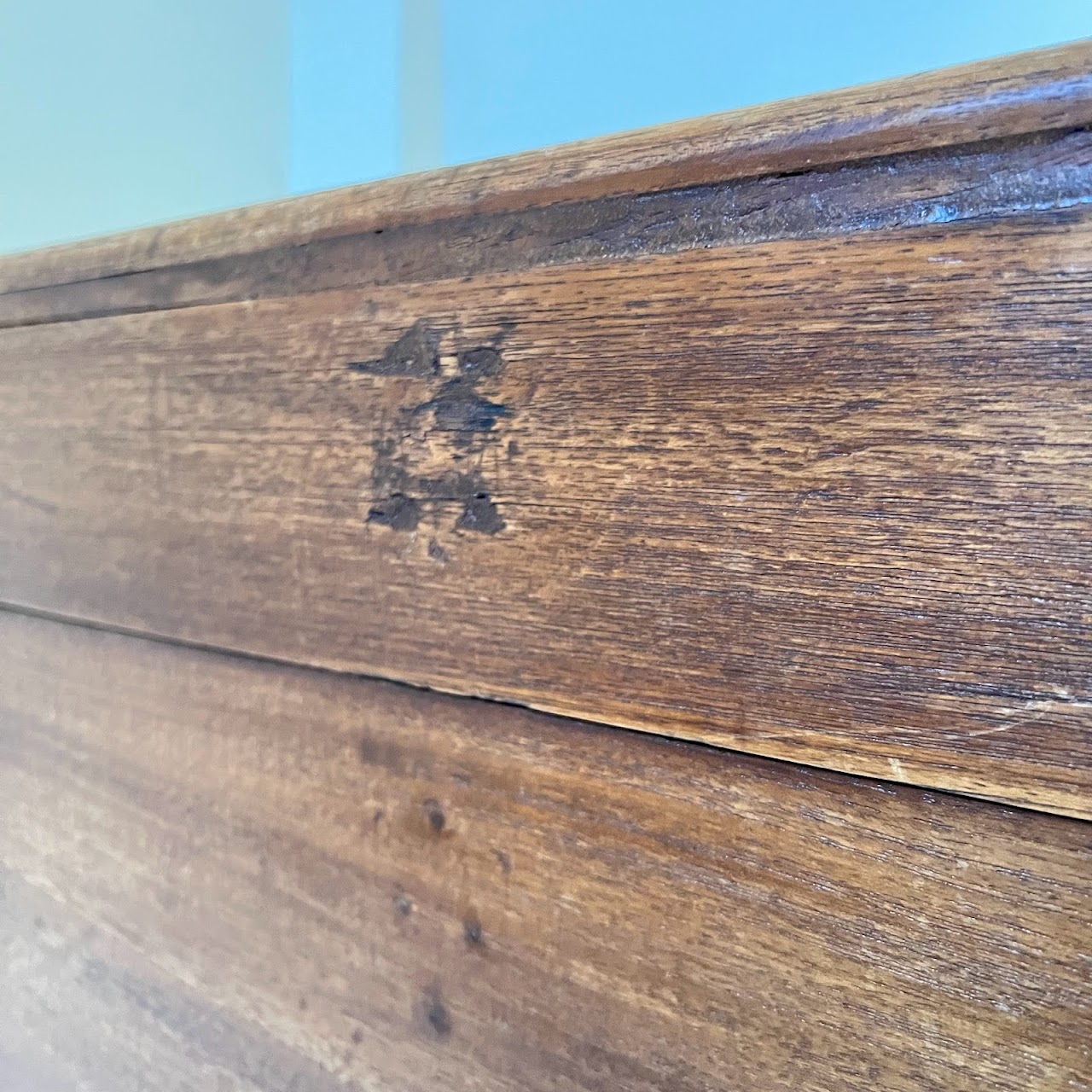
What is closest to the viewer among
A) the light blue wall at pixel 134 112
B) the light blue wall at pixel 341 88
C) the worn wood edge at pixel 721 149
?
the worn wood edge at pixel 721 149

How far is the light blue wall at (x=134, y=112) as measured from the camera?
761 millimetres

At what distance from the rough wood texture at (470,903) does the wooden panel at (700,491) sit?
0.02m

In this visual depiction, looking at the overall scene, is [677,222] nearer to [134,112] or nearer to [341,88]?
[134,112]

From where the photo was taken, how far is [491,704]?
26cm

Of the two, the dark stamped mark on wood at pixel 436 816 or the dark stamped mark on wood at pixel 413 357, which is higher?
the dark stamped mark on wood at pixel 413 357

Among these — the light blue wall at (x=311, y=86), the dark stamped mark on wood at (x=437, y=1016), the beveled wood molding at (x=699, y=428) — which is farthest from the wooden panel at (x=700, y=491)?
the light blue wall at (x=311, y=86)

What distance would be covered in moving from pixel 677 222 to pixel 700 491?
83 millimetres

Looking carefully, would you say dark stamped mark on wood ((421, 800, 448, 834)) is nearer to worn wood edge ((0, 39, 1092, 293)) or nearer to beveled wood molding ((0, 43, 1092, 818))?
beveled wood molding ((0, 43, 1092, 818))

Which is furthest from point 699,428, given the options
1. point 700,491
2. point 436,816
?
point 436,816

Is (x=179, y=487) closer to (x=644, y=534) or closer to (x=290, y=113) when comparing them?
(x=644, y=534)

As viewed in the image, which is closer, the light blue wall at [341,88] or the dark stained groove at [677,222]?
the dark stained groove at [677,222]

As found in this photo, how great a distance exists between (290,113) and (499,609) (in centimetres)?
103

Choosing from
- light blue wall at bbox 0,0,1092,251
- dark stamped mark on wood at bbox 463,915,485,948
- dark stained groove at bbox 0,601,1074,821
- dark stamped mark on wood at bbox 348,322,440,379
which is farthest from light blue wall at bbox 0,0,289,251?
dark stamped mark on wood at bbox 463,915,485,948

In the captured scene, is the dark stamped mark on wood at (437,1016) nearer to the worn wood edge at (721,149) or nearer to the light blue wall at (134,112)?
the worn wood edge at (721,149)
